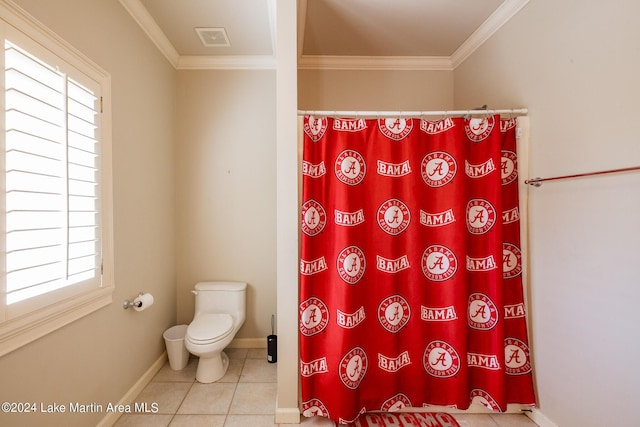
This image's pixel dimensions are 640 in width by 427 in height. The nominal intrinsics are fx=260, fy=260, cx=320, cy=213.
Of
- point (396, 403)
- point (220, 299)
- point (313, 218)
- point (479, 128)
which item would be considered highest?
point (479, 128)

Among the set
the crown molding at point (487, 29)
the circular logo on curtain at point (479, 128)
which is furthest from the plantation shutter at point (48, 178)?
the crown molding at point (487, 29)

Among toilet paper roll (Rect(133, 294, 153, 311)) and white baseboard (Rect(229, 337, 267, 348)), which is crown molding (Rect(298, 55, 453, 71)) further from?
white baseboard (Rect(229, 337, 267, 348))

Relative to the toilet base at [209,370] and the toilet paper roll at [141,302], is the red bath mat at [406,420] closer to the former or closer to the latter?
the toilet base at [209,370]

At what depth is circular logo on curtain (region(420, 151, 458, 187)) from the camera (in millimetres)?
1532

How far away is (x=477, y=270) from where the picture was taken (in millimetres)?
1559

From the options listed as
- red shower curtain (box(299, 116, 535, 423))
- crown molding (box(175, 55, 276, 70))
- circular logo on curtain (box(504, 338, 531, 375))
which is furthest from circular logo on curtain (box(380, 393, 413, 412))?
crown molding (box(175, 55, 276, 70))

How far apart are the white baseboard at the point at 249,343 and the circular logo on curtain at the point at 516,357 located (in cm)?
186

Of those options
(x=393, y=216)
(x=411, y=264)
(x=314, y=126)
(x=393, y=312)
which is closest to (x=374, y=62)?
(x=314, y=126)

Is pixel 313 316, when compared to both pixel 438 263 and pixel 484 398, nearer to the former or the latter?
pixel 438 263

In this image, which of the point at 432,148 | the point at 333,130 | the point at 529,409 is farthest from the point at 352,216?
the point at 529,409

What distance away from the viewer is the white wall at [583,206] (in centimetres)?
112

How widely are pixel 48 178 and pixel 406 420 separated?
223 centimetres

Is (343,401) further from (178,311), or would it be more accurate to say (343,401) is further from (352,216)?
(178,311)

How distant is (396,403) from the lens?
1.56 metres
